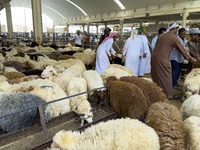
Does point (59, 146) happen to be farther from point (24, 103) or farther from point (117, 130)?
point (24, 103)

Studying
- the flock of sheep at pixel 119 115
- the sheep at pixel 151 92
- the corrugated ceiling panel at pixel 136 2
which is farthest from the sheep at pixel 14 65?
the corrugated ceiling panel at pixel 136 2

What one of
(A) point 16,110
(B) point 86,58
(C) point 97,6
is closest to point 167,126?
(A) point 16,110

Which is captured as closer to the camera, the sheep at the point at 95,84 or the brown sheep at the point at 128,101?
the brown sheep at the point at 128,101

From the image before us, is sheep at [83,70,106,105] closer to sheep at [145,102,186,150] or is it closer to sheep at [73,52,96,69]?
sheep at [145,102,186,150]

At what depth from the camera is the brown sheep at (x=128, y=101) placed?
2.07 m

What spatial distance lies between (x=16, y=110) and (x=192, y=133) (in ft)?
7.03

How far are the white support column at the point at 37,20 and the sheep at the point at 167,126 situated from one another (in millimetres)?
11645

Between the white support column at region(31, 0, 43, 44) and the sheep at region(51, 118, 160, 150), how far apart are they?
38.2 feet

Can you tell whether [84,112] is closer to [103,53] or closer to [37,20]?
[103,53]

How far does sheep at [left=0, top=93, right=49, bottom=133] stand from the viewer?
6.23 ft

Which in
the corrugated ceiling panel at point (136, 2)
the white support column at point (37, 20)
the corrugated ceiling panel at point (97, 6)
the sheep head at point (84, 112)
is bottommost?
the sheep head at point (84, 112)

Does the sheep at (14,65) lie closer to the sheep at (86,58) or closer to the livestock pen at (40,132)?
the sheep at (86,58)

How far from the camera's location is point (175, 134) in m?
1.47

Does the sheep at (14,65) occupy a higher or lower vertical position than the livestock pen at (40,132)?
higher
